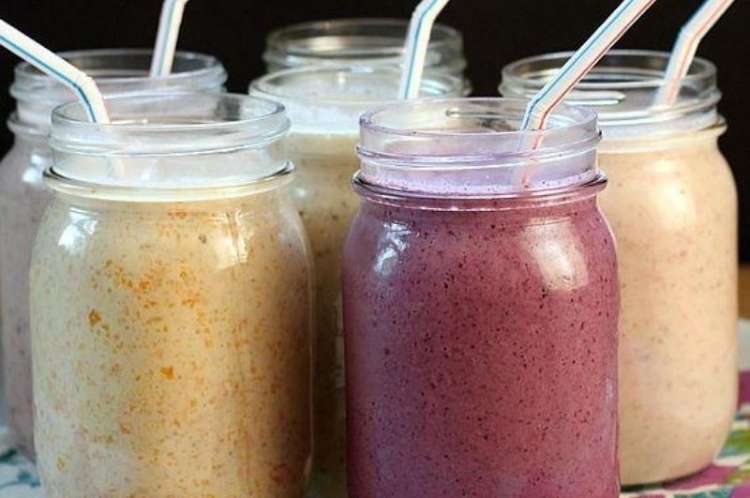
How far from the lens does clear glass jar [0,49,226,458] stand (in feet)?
3.38

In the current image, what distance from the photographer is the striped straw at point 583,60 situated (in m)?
0.78

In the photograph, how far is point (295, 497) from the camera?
0.92 m

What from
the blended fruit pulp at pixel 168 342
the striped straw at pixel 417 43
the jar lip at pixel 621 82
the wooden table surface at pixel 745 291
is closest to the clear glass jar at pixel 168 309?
the blended fruit pulp at pixel 168 342

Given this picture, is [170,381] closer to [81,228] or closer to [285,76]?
[81,228]

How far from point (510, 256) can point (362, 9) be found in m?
0.59

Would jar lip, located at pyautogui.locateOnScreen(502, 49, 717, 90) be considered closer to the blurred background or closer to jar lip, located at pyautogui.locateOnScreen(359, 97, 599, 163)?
jar lip, located at pyautogui.locateOnScreen(359, 97, 599, 163)

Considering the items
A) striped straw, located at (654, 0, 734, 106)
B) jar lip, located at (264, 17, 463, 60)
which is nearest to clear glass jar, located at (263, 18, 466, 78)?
jar lip, located at (264, 17, 463, 60)

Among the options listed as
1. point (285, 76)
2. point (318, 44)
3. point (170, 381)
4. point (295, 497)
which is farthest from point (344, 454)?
point (318, 44)

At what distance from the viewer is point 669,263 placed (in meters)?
0.97

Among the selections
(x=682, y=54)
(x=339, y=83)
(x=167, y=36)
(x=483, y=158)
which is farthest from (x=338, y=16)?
(x=483, y=158)

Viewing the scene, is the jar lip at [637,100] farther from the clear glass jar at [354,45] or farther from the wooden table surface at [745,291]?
the wooden table surface at [745,291]

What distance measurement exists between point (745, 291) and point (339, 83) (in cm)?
50

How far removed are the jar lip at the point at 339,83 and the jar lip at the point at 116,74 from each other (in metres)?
0.04

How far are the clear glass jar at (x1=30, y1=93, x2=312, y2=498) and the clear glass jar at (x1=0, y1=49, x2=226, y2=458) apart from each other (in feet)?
0.45
